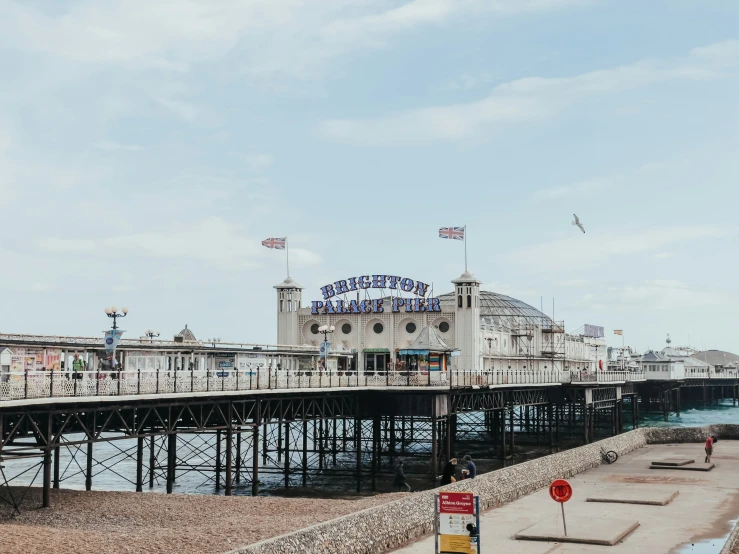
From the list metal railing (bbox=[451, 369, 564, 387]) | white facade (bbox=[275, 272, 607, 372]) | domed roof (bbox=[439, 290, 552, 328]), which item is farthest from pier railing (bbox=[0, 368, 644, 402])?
domed roof (bbox=[439, 290, 552, 328])

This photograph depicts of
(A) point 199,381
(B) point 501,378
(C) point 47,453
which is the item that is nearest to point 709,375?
(B) point 501,378

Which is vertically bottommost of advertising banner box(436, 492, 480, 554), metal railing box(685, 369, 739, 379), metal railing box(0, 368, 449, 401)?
advertising banner box(436, 492, 480, 554)

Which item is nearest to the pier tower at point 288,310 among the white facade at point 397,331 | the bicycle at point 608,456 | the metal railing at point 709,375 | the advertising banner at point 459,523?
the white facade at point 397,331

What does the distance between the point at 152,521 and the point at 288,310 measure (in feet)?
182

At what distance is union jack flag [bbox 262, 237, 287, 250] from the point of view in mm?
82375

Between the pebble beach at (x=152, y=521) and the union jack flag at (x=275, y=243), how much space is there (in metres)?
43.2

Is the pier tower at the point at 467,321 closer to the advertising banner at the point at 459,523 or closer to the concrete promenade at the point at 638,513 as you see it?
the concrete promenade at the point at 638,513

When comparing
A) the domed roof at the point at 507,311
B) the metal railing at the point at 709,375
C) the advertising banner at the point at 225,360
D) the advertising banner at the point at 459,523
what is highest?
the domed roof at the point at 507,311

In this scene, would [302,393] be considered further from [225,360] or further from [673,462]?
[673,462]

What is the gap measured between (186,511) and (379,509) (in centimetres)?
992

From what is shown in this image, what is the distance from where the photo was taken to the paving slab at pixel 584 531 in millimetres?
30281

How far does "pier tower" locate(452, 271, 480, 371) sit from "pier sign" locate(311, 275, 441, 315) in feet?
8.04

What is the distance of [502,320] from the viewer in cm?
12800

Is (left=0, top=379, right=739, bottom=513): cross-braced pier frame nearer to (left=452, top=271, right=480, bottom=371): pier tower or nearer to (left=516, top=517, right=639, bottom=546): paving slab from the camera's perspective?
(left=452, top=271, right=480, bottom=371): pier tower
